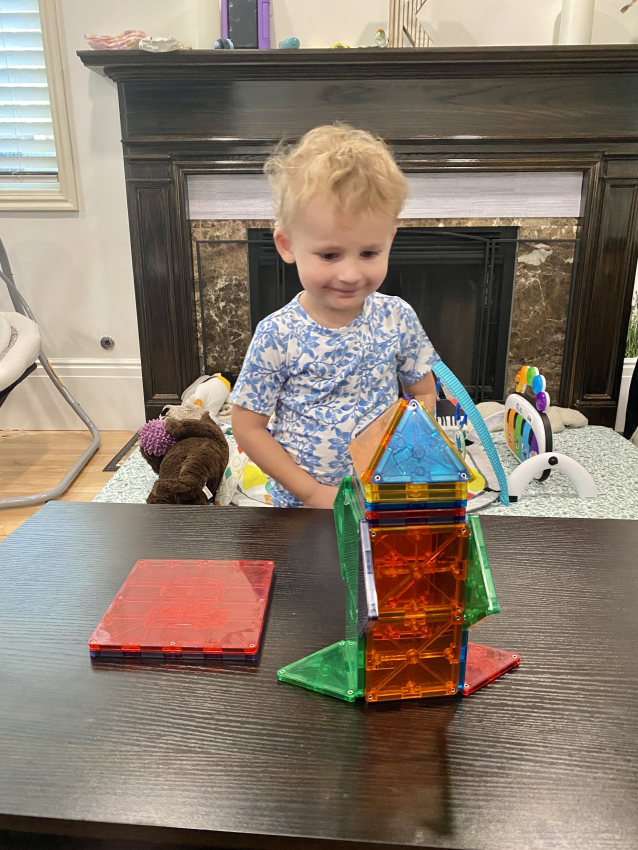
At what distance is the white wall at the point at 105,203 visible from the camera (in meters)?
2.27

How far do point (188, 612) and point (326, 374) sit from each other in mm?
565

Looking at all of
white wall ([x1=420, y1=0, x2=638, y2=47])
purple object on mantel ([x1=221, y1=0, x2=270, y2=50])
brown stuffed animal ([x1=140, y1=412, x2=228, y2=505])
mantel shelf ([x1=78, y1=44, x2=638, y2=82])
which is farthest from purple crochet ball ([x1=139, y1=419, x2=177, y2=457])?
white wall ([x1=420, y1=0, x2=638, y2=47])

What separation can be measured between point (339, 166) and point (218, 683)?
0.55 metres

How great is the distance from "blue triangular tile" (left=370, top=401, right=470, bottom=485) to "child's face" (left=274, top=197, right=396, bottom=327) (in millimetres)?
330

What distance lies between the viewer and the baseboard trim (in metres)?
2.66

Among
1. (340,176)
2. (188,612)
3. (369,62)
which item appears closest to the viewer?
(188,612)

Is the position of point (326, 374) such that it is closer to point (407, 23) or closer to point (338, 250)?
point (338, 250)

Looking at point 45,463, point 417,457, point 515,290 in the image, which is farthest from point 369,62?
point 417,457

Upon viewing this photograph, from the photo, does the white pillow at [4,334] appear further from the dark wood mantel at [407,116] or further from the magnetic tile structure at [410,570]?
the magnetic tile structure at [410,570]

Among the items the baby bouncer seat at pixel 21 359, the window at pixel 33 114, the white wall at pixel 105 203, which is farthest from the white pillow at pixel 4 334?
the window at pixel 33 114

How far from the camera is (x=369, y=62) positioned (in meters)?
2.13

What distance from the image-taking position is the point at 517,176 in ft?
7.67

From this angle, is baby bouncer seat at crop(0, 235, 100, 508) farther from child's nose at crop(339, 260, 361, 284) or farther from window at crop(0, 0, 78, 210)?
child's nose at crop(339, 260, 361, 284)

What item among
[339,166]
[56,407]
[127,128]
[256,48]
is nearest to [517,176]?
[256,48]
